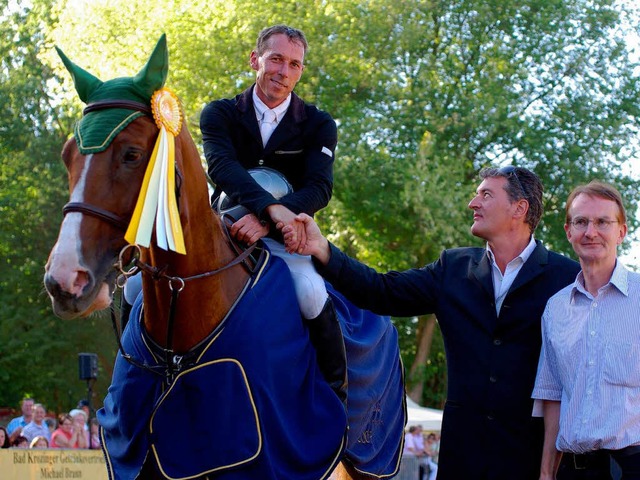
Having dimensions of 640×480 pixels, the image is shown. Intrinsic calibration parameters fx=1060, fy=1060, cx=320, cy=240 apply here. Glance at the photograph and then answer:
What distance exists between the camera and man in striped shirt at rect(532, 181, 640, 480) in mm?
4820

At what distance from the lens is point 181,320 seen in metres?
5.65

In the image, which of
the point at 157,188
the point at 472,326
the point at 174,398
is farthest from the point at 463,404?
the point at 157,188

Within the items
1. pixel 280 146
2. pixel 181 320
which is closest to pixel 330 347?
pixel 181 320

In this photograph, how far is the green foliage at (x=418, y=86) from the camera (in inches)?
1071

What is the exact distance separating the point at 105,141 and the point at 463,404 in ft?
7.30

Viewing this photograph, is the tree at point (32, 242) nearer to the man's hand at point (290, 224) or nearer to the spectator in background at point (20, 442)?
the spectator in background at point (20, 442)

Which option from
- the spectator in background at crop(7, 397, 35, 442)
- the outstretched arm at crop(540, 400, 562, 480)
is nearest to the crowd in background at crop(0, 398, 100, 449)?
the spectator in background at crop(7, 397, 35, 442)

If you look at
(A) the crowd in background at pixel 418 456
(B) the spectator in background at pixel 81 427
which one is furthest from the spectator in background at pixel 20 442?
(A) the crowd in background at pixel 418 456

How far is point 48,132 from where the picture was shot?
35031mm

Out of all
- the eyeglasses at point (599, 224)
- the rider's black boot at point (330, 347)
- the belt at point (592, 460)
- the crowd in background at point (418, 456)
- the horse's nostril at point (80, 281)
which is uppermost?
the eyeglasses at point (599, 224)

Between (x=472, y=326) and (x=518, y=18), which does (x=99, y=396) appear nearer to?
(x=518, y=18)

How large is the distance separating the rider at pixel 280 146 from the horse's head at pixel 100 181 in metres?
1.14

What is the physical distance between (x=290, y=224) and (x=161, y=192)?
34.9 inches

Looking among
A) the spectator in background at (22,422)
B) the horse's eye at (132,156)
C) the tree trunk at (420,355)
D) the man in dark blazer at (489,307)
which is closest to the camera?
the horse's eye at (132,156)
